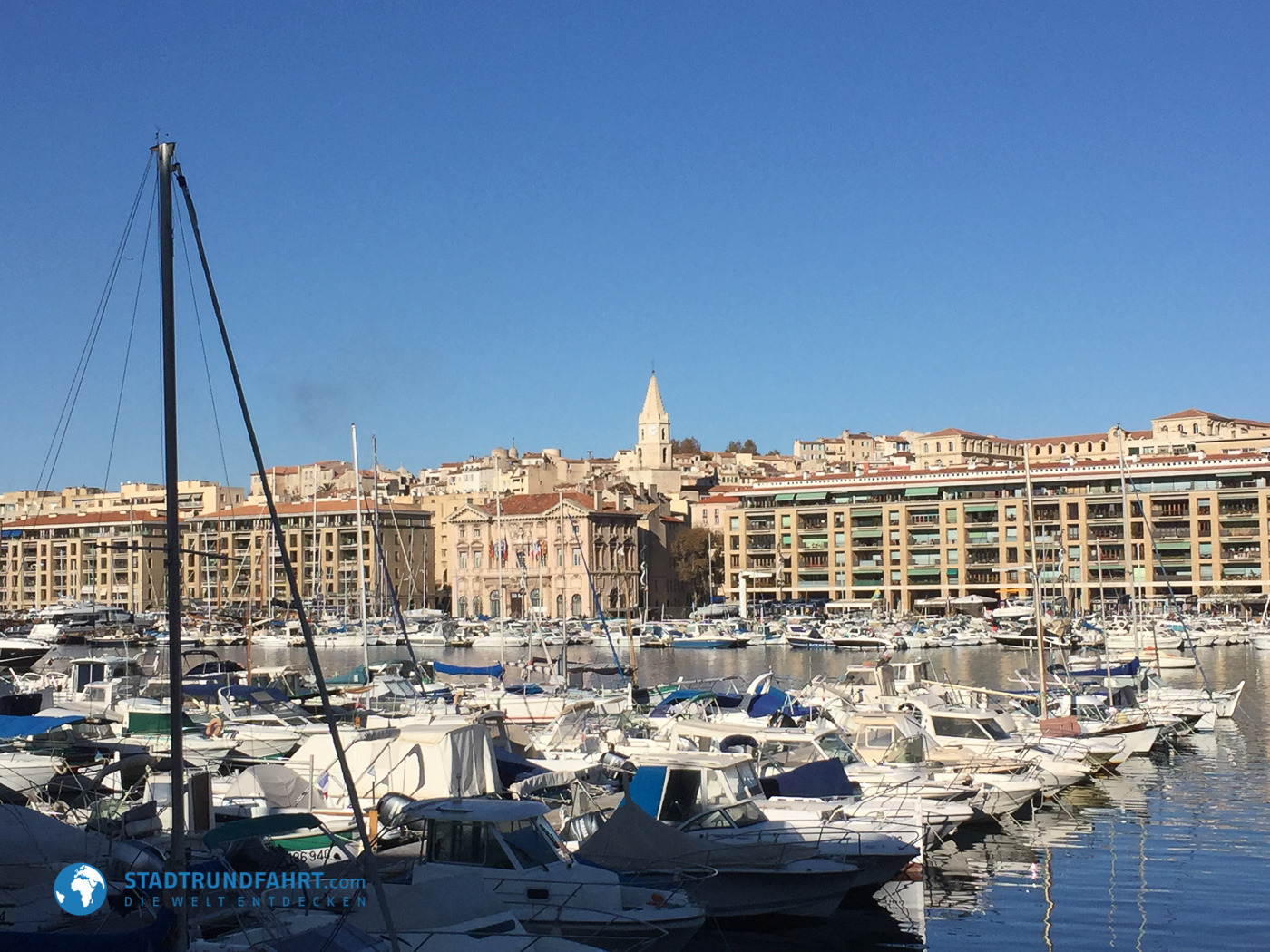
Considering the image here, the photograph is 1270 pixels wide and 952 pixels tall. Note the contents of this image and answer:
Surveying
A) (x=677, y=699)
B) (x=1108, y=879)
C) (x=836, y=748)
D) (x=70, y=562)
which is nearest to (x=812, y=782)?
(x=836, y=748)

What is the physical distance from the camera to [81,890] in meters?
13.3

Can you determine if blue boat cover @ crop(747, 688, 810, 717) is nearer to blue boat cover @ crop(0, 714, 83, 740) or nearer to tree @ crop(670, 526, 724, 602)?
blue boat cover @ crop(0, 714, 83, 740)

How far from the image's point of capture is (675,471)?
15375 centimetres

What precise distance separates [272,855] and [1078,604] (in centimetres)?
8880

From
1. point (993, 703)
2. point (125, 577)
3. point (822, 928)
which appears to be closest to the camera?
point (822, 928)

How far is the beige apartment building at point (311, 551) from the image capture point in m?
120

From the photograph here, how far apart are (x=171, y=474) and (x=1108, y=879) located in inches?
570

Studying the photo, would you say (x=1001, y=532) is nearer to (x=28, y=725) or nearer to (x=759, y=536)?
(x=759, y=536)

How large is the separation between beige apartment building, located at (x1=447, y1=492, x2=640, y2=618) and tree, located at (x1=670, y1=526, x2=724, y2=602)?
640cm

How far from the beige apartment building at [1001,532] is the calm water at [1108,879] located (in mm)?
61054

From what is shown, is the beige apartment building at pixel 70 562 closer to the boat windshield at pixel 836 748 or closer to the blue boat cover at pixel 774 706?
the blue boat cover at pixel 774 706

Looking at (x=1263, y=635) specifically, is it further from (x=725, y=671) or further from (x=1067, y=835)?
(x=1067, y=835)

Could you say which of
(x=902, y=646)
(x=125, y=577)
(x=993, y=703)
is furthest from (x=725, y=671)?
(x=125, y=577)

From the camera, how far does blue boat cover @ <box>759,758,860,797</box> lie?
21.1 m
